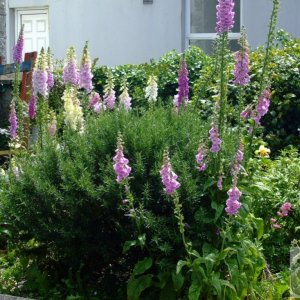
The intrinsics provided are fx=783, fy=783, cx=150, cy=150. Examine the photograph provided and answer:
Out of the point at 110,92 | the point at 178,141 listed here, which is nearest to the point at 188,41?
the point at 110,92

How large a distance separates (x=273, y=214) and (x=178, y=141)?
1049mm

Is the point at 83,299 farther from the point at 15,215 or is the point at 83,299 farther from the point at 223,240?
the point at 223,240

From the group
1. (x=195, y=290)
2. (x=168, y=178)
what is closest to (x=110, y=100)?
(x=168, y=178)

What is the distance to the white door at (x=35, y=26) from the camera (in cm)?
1495

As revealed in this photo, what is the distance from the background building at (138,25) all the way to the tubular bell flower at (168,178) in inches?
339

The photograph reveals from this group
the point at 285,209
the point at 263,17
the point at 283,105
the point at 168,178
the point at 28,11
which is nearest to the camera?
the point at 168,178

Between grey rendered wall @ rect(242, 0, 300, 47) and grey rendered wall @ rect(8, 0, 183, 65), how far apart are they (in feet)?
4.38

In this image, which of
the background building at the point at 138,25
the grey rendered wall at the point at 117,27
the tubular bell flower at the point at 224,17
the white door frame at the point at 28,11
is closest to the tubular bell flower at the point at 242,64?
the tubular bell flower at the point at 224,17

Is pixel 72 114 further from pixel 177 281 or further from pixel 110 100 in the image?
pixel 177 281

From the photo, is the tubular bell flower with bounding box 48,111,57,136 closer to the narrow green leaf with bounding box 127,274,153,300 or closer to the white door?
the narrow green leaf with bounding box 127,274,153,300

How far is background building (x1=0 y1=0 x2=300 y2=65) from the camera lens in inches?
510

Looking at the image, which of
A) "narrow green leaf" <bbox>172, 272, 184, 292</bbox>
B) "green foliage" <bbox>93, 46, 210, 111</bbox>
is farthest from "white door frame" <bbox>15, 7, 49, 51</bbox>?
"narrow green leaf" <bbox>172, 272, 184, 292</bbox>

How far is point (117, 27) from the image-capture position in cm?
1381

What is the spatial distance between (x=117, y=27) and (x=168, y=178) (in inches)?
395
